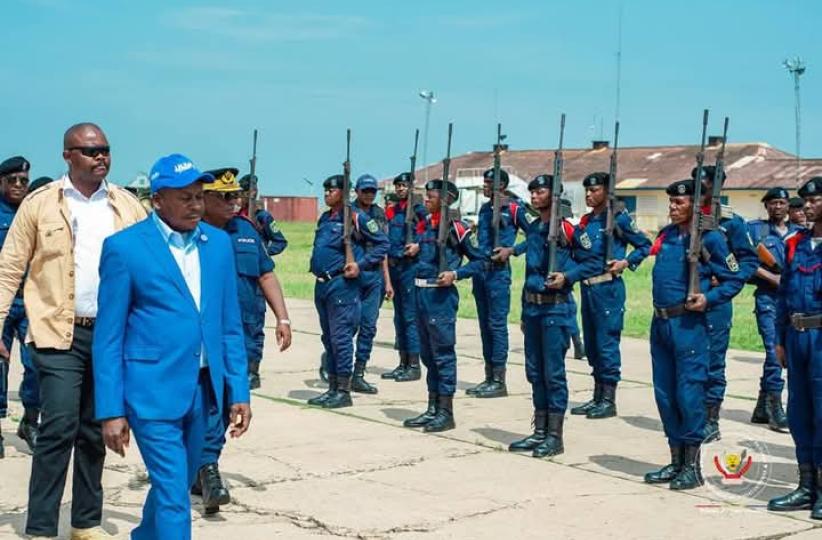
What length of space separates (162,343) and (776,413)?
664 cm

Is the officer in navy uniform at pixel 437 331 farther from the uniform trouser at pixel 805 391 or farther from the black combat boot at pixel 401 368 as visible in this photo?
the uniform trouser at pixel 805 391

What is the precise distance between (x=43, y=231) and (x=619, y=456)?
181 inches

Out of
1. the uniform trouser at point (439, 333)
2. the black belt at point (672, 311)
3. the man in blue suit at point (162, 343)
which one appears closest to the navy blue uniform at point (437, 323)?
the uniform trouser at point (439, 333)

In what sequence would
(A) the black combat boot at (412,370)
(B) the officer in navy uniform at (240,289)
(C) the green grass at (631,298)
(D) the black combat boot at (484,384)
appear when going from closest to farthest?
(B) the officer in navy uniform at (240,289), (D) the black combat boot at (484,384), (A) the black combat boot at (412,370), (C) the green grass at (631,298)

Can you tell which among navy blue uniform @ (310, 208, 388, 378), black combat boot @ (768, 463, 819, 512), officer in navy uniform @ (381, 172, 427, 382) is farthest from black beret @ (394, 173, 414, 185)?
black combat boot @ (768, 463, 819, 512)

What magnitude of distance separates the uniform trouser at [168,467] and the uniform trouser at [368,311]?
7245 mm

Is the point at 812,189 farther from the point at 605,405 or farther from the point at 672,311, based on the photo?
the point at 605,405

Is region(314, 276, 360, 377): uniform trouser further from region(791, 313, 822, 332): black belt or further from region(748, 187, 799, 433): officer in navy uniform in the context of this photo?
region(791, 313, 822, 332): black belt

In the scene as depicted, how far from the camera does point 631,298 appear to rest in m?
25.5

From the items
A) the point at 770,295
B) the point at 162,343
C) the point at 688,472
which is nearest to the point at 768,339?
the point at 770,295

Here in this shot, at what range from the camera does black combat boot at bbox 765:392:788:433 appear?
10555 millimetres

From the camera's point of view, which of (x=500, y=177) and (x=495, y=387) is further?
(x=495, y=387)

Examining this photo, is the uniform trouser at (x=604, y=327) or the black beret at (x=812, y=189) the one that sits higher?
the black beret at (x=812, y=189)

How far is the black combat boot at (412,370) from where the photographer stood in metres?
13.4
